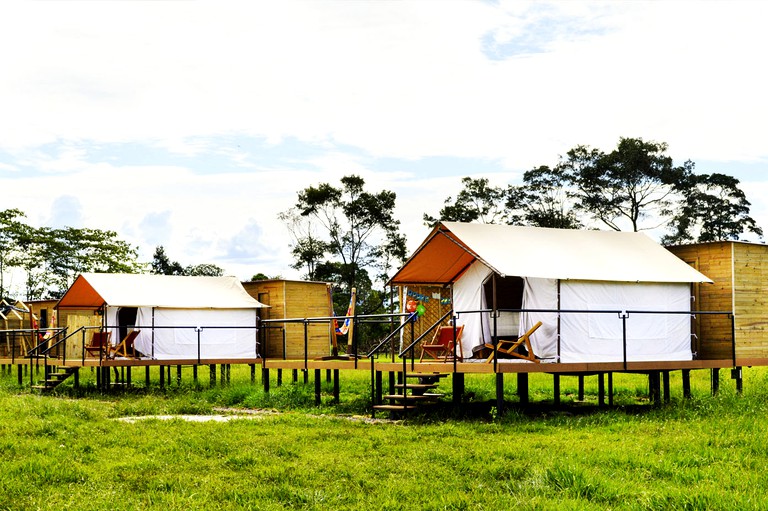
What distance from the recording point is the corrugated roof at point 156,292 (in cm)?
2431

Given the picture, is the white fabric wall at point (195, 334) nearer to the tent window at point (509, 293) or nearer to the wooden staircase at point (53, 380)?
the wooden staircase at point (53, 380)

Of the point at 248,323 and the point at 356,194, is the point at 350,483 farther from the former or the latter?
the point at 356,194

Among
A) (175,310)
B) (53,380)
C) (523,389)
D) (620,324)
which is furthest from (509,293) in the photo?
(53,380)

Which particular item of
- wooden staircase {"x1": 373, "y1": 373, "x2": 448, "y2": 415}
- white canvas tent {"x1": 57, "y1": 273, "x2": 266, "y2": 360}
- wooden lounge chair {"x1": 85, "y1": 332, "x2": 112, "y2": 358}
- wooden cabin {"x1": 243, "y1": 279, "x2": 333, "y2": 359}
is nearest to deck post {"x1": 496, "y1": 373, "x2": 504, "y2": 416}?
wooden staircase {"x1": 373, "y1": 373, "x2": 448, "y2": 415}

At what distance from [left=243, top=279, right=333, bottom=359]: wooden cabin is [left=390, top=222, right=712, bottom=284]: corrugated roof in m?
8.13

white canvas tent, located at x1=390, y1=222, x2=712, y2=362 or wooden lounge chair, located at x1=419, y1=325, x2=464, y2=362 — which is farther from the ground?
white canvas tent, located at x1=390, y1=222, x2=712, y2=362

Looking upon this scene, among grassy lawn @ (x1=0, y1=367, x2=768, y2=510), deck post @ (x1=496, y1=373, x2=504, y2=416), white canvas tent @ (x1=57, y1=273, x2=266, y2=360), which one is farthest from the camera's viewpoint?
white canvas tent @ (x1=57, y1=273, x2=266, y2=360)

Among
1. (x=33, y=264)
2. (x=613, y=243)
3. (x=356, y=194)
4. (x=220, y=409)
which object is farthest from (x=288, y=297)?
(x=33, y=264)

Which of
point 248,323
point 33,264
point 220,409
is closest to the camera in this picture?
point 220,409

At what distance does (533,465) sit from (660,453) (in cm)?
164

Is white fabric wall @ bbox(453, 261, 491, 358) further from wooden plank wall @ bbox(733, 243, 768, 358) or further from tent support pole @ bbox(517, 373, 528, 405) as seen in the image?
wooden plank wall @ bbox(733, 243, 768, 358)

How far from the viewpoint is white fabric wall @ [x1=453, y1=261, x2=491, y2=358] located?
17.6m

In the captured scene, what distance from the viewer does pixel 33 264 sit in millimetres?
48531

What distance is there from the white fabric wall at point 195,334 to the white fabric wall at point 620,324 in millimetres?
11103
